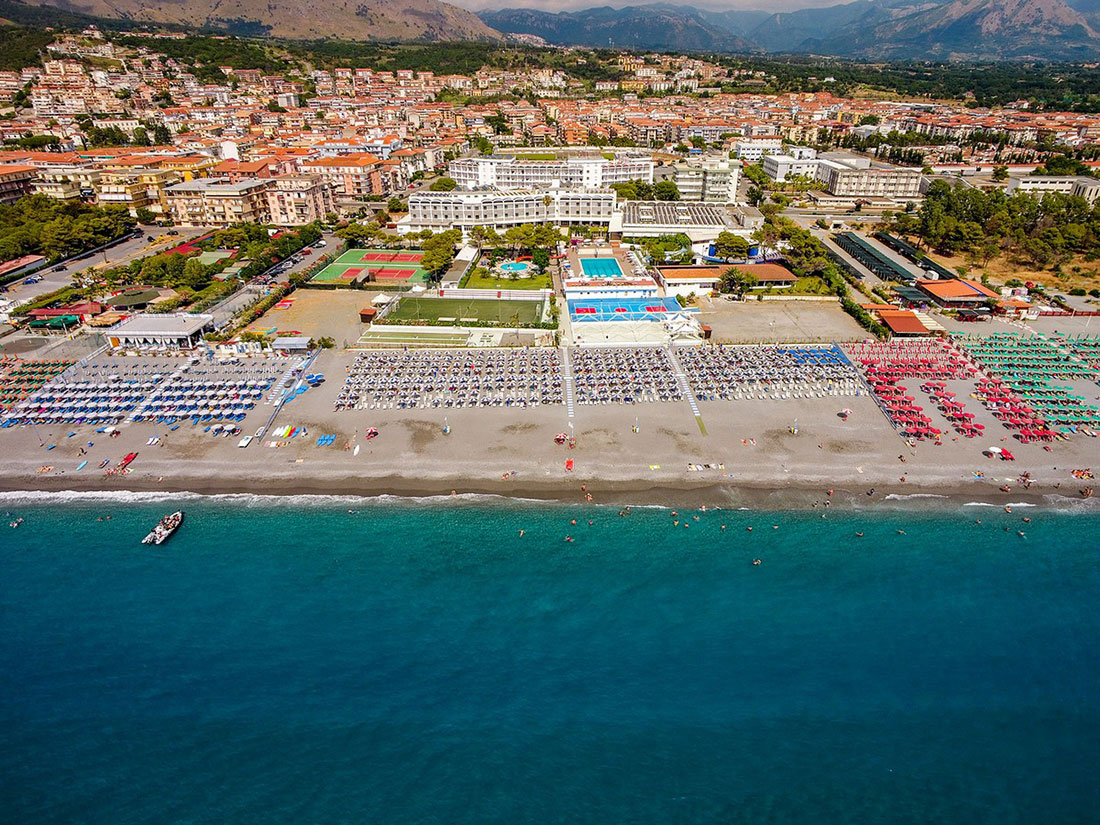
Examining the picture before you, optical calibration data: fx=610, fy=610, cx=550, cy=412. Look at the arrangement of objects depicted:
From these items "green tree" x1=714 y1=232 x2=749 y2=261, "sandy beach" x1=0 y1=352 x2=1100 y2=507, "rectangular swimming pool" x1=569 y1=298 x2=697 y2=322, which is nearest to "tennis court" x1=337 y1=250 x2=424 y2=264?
"rectangular swimming pool" x1=569 y1=298 x2=697 y2=322

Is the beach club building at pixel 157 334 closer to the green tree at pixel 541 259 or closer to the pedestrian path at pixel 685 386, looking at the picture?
the green tree at pixel 541 259

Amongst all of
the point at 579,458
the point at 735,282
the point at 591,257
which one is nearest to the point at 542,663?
the point at 579,458

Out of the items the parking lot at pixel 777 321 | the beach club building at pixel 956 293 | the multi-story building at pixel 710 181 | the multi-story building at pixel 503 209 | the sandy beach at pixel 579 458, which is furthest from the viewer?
the multi-story building at pixel 710 181

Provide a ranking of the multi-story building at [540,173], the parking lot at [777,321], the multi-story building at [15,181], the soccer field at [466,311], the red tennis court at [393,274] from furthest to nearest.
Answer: the multi-story building at [540,173], the multi-story building at [15,181], the red tennis court at [393,274], the soccer field at [466,311], the parking lot at [777,321]

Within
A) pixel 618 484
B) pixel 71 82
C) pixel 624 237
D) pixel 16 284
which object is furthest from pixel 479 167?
pixel 71 82

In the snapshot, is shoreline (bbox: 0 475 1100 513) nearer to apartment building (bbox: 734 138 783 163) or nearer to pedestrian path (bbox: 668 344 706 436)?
pedestrian path (bbox: 668 344 706 436)

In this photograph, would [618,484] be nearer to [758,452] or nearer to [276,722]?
[758,452]

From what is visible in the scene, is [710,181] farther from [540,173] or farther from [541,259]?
[541,259]

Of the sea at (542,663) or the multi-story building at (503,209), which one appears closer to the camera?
the sea at (542,663)

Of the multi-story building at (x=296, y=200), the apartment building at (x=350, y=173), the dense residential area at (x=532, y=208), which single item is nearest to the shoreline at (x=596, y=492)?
the dense residential area at (x=532, y=208)
